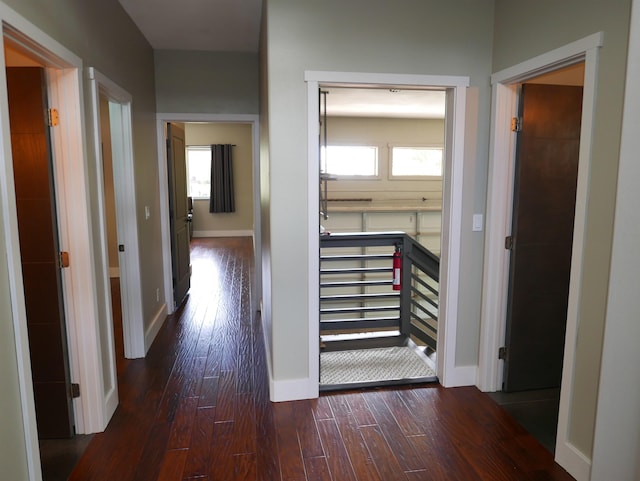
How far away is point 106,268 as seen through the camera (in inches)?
105

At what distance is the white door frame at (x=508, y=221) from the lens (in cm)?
201

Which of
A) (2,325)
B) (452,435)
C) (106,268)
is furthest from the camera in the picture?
(106,268)

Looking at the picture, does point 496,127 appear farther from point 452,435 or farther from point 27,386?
point 27,386

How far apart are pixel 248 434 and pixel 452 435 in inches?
46.1

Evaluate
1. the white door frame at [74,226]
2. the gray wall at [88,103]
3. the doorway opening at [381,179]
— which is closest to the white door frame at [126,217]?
the gray wall at [88,103]

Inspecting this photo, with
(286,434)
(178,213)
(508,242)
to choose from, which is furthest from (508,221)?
(178,213)

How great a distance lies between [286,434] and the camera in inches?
96.4

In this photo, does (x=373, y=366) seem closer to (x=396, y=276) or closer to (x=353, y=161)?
(x=396, y=276)

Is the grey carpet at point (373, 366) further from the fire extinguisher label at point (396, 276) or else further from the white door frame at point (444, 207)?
the fire extinguisher label at point (396, 276)

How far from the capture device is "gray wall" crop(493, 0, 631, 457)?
1844 mm

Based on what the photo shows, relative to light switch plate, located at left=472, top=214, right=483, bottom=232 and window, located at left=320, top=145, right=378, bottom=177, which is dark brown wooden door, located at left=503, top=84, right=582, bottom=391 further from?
window, located at left=320, top=145, right=378, bottom=177

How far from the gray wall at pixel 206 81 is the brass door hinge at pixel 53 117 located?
7.26 ft

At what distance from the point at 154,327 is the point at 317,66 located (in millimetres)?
2759

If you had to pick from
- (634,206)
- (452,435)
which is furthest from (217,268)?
(634,206)
